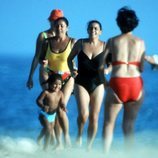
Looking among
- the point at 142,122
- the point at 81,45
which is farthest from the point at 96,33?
the point at 142,122

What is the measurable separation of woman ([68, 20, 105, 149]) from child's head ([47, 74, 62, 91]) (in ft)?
0.92

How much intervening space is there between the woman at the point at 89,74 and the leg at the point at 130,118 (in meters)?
1.24

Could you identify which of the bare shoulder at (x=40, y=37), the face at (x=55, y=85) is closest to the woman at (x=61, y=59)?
the bare shoulder at (x=40, y=37)

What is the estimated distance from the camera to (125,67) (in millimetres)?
9859

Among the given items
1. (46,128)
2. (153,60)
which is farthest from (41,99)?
(153,60)

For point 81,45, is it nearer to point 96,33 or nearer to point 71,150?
point 96,33

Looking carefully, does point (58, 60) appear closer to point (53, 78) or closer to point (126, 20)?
point (53, 78)

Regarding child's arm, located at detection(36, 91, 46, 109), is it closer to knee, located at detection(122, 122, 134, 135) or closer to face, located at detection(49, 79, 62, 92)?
face, located at detection(49, 79, 62, 92)

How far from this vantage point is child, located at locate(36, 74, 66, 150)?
444 inches

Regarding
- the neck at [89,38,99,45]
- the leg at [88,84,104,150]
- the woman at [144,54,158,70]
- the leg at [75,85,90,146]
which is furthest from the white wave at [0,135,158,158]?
the neck at [89,38,99,45]

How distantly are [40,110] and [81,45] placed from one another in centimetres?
115

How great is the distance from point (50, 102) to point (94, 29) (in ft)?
4.17

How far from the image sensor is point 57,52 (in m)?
11.8

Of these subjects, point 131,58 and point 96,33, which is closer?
point 131,58
